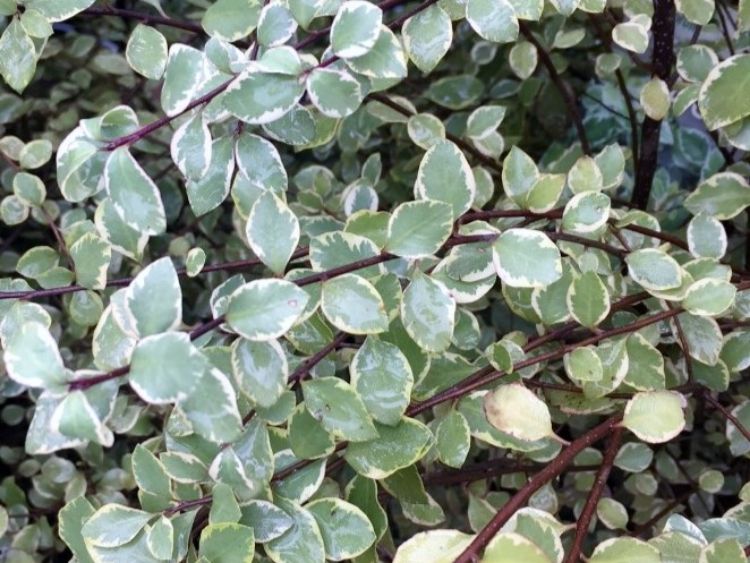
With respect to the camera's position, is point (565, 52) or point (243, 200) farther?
point (565, 52)

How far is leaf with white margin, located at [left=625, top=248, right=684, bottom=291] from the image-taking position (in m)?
0.64

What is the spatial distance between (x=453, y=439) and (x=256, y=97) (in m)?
0.29

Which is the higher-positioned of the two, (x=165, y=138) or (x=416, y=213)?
(x=416, y=213)

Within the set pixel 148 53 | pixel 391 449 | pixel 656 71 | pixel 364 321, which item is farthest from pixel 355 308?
pixel 656 71

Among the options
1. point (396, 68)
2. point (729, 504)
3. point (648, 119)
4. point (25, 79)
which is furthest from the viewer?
point (729, 504)

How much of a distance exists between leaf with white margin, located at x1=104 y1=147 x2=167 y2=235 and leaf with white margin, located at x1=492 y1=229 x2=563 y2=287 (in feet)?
0.80

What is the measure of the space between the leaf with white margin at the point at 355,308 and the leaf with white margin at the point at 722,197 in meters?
0.43

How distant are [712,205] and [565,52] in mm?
585

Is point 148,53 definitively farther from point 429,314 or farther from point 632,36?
point 632,36

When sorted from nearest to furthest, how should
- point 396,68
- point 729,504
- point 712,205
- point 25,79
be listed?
point 396,68, point 25,79, point 712,205, point 729,504

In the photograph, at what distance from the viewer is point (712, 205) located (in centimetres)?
82

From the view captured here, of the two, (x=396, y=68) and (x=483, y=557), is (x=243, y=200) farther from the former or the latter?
(x=483, y=557)

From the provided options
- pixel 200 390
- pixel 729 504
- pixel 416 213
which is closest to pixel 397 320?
pixel 416 213

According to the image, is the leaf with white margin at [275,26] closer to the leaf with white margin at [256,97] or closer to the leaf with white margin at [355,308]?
the leaf with white margin at [256,97]
